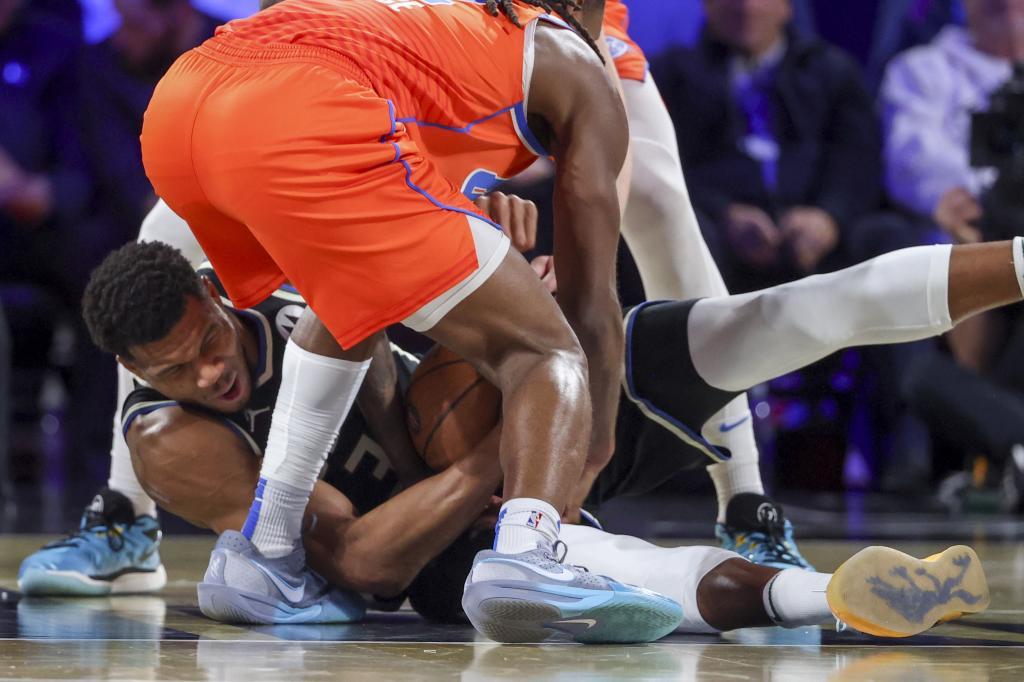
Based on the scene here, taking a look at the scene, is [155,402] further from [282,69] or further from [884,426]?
[884,426]

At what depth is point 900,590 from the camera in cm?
180

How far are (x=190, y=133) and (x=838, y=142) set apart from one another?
394 centimetres

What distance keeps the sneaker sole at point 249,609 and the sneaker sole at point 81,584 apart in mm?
467

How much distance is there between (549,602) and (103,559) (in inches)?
44.8

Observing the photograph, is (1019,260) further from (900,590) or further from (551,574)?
(551,574)

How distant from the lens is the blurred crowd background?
515cm

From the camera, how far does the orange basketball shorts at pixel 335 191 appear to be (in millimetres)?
1919

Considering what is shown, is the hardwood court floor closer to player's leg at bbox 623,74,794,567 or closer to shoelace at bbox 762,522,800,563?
shoelace at bbox 762,522,800,563

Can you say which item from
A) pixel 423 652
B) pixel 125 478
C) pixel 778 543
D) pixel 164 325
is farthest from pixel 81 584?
pixel 778 543

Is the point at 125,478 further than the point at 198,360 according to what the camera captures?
Yes

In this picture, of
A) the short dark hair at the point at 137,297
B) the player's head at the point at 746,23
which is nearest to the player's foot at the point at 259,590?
the short dark hair at the point at 137,297

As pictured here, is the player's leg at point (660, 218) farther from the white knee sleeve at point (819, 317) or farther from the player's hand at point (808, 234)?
the player's hand at point (808, 234)

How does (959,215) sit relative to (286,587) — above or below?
above

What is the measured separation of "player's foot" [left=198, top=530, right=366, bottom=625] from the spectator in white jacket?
12.3ft
